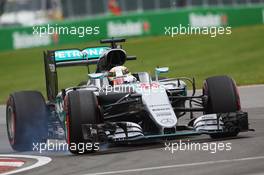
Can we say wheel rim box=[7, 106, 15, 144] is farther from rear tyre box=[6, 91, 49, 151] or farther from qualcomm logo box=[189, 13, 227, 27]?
qualcomm logo box=[189, 13, 227, 27]

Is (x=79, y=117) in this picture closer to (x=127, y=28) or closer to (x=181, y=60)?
(x=181, y=60)

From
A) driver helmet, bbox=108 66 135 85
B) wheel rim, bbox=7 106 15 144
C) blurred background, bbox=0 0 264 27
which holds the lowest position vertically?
wheel rim, bbox=7 106 15 144

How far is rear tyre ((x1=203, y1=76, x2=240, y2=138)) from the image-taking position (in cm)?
1238

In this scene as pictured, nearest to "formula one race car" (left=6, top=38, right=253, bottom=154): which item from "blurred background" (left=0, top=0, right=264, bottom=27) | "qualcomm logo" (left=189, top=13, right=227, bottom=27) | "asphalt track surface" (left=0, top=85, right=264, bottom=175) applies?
"asphalt track surface" (left=0, top=85, right=264, bottom=175)

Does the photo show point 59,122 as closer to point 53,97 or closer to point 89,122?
point 53,97

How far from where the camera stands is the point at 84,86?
42.9ft

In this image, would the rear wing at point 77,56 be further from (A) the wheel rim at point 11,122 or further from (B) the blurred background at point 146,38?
(B) the blurred background at point 146,38

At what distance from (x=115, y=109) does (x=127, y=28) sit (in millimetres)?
30058

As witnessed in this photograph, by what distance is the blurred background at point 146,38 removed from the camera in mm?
29859

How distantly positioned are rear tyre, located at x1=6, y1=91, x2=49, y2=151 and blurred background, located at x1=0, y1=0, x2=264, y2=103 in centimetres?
1110

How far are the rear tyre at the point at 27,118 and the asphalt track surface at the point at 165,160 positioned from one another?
620 millimetres

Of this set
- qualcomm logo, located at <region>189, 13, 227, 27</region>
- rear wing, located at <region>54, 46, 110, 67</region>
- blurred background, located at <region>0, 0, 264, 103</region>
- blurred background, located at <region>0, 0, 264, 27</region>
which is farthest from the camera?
blurred background, located at <region>0, 0, 264, 27</region>

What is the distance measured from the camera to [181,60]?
32719 mm

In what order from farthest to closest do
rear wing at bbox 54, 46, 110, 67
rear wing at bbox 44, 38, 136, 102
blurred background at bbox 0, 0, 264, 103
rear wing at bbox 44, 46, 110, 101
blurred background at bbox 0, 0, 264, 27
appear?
1. blurred background at bbox 0, 0, 264, 27
2. blurred background at bbox 0, 0, 264, 103
3. rear wing at bbox 54, 46, 110, 67
4. rear wing at bbox 44, 46, 110, 101
5. rear wing at bbox 44, 38, 136, 102
